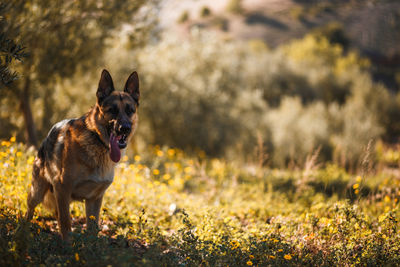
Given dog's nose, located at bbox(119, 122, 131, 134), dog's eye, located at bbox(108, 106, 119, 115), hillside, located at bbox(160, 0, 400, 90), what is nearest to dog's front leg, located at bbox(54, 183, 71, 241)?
dog's nose, located at bbox(119, 122, 131, 134)

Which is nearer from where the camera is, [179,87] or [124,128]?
[124,128]

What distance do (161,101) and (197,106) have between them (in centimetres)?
145

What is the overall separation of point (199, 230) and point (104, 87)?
2.18 metres

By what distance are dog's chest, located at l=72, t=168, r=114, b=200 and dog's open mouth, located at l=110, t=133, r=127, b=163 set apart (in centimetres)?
19

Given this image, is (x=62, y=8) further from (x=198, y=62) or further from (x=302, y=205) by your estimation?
(x=198, y=62)

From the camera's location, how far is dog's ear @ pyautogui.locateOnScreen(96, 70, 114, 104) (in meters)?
3.44

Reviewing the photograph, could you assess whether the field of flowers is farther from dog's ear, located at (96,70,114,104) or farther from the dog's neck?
dog's ear, located at (96,70,114,104)

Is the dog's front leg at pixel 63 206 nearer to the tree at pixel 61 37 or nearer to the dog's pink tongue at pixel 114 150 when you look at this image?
the dog's pink tongue at pixel 114 150

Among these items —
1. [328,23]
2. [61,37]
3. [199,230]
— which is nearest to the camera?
[199,230]

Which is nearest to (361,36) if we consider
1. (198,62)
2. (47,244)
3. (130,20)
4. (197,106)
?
(198,62)

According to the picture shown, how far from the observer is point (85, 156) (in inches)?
125

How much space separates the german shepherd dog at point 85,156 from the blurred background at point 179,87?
941mm

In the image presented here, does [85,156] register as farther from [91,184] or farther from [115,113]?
[115,113]

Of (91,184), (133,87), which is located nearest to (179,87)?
(133,87)
